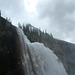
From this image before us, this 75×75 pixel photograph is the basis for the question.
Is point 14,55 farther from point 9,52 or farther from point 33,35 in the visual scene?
point 33,35

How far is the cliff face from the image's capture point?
2524 cm

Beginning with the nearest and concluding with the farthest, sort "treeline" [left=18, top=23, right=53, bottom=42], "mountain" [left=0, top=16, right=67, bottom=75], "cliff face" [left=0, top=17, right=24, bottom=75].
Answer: "cliff face" [left=0, top=17, right=24, bottom=75], "mountain" [left=0, top=16, right=67, bottom=75], "treeline" [left=18, top=23, right=53, bottom=42]

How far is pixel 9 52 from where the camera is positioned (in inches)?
1026

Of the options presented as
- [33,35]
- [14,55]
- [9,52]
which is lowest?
[14,55]

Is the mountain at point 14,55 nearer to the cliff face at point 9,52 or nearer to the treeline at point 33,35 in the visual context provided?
the cliff face at point 9,52

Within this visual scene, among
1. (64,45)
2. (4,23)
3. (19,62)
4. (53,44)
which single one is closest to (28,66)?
(19,62)

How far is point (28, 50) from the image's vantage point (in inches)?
1129

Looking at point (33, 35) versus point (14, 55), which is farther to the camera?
point (33, 35)

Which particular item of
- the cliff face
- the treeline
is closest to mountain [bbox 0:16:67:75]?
the cliff face

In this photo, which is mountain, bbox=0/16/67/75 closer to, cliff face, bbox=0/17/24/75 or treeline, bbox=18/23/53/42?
cliff face, bbox=0/17/24/75

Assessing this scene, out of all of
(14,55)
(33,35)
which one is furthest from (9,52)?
(33,35)

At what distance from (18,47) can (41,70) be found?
4.90m

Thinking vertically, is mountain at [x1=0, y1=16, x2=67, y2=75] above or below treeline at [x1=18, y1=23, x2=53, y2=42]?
below

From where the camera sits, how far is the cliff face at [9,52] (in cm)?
2524
